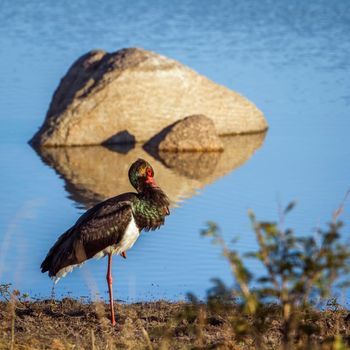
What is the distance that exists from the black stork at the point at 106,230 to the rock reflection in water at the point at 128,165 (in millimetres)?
4665

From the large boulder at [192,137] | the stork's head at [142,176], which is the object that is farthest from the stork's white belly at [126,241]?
the large boulder at [192,137]

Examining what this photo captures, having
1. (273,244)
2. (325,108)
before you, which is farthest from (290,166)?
(273,244)

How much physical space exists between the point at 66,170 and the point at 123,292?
6.02 meters

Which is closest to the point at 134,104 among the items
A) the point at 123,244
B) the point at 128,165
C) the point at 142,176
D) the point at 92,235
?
the point at 128,165

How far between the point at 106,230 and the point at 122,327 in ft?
2.90

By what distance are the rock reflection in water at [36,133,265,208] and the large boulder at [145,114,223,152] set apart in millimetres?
142

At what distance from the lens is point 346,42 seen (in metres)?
29.0

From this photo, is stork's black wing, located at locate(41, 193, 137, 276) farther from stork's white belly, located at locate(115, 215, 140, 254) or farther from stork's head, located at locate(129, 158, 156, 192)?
stork's head, located at locate(129, 158, 156, 192)

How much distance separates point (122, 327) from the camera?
917cm

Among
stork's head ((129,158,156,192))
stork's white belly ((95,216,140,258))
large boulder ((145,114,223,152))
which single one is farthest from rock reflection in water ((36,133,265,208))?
stork's white belly ((95,216,140,258))

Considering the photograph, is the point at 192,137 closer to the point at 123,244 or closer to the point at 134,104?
the point at 134,104

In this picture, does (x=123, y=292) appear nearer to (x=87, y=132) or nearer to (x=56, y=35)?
(x=87, y=132)

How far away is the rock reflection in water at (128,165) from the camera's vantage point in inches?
610

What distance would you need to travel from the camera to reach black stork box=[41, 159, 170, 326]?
964cm
